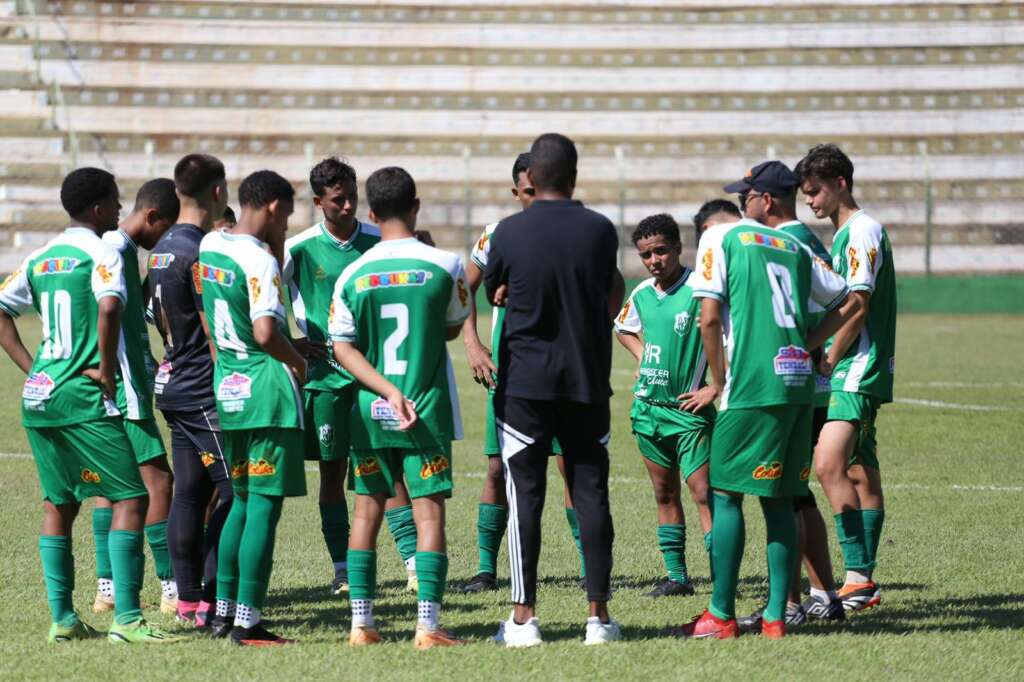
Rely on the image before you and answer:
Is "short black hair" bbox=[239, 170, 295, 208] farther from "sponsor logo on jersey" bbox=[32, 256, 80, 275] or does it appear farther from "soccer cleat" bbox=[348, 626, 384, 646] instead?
"soccer cleat" bbox=[348, 626, 384, 646]

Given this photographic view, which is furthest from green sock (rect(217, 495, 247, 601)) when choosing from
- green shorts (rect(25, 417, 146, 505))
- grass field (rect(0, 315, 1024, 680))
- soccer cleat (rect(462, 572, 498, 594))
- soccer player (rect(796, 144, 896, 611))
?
soccer player (rect(796, 144, 896, 611))

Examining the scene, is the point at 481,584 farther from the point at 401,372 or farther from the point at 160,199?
the point at 160,199

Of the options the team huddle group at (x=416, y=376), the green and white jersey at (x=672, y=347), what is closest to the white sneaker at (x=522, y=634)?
the team huddle group at (x=416, y=376)

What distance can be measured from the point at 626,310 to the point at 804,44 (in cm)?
2633

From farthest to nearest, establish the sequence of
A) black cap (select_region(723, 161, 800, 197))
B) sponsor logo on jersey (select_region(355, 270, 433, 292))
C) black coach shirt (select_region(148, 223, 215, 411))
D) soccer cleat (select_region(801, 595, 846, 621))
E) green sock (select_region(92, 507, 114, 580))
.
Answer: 1. green sock (select_region(92, 507, 114, 580))
2. soccer cleat (select_region(801, 595, 846, 621))
3. black coach shirt (select_region(148, 223, 215, 411))
4. black cap (select_region(723, 161, 800, 197))
5. sponsor logo on jersey (select_region(355, 270, 433, 292))

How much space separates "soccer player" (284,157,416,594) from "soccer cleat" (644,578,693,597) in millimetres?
1161

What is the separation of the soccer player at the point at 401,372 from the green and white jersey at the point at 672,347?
4.94 ft

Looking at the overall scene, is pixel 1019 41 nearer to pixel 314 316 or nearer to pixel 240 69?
pixel 240 69

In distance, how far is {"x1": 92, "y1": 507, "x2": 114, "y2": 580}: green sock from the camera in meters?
6.31

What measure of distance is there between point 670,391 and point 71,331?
274 centimetres

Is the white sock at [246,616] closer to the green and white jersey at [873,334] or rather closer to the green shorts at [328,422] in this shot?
the green shorts at [328,422]

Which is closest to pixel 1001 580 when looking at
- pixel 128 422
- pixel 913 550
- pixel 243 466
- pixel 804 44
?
pixel 913 550

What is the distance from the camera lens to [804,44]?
31.9m

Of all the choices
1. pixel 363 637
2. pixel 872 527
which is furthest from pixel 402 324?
pixel 872 527
